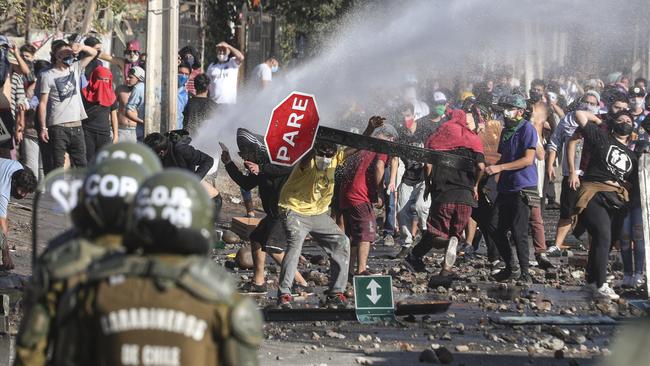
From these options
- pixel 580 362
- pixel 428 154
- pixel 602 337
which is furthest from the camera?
pixel 428 154

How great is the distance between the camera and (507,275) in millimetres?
12523

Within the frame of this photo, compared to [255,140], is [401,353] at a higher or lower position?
lower

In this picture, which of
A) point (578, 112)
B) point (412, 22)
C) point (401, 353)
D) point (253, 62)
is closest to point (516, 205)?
point (578, 112)

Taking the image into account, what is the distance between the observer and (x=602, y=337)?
944 centimetres

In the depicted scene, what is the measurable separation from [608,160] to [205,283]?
820cm

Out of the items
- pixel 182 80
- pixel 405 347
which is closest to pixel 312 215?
pixel 405 347

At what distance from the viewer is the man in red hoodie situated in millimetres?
12172

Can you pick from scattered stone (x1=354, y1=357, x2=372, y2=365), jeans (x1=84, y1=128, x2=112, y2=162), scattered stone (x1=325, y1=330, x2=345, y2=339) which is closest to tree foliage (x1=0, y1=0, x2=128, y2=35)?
jeans (x1=84, y1=128, x2=112, y2=162)

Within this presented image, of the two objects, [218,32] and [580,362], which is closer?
→ [580,362]

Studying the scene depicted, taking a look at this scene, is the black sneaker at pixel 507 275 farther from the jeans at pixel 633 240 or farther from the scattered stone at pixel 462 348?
the scattered stone at pixel 462 348

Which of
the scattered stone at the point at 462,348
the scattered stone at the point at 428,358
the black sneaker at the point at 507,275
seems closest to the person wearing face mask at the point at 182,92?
the black sneaker at the point at 507,275

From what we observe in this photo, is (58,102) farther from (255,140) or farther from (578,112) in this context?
(578,112)

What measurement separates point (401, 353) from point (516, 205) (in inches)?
167

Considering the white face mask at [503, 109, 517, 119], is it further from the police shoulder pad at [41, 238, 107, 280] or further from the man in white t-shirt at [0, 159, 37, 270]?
the police shoulder pad at [41, 238, 107, 280]
